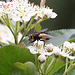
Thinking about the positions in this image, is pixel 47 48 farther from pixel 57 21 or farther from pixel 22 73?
A: pixel 57 21

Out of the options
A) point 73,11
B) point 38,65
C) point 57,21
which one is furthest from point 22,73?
point 73,11

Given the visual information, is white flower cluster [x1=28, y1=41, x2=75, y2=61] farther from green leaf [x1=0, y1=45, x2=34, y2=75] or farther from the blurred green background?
the blurred green background

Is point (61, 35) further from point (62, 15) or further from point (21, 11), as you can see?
point (62, 15)

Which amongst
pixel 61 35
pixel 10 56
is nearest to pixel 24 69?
pixel 10 56

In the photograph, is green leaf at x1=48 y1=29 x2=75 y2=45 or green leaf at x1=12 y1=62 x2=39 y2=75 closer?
green leaf at x1=12 y1=62 x2=39 y2=75

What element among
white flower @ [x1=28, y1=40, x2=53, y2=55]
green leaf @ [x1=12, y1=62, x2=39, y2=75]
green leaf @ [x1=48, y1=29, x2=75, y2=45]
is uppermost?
white flower @ [x1=28, y1=40, x2=53, y2=55]

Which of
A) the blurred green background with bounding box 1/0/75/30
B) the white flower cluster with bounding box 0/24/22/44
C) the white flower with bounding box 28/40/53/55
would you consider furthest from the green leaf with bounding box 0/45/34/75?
the blurred green background with bounding box 1/0/75/30

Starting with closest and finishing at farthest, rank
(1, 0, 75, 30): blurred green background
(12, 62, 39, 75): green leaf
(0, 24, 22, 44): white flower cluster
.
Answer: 1. (12, 62, 39, 75): green leaf
2. (0, 24, 22, 44): white flower cluster
3. (1, 0, 75, 30): blurred green background
